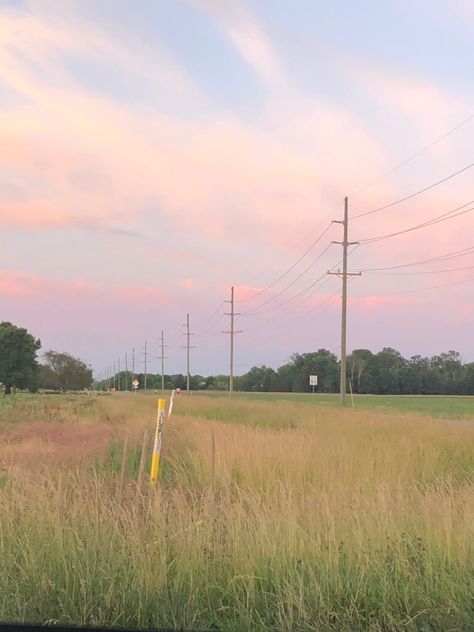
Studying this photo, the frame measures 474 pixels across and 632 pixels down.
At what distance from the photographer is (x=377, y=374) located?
149m

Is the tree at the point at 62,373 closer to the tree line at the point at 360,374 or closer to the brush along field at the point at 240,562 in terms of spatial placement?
the tree line at the point at 360,374

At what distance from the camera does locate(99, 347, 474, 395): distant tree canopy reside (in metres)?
144

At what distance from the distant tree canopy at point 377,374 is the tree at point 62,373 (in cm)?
4699

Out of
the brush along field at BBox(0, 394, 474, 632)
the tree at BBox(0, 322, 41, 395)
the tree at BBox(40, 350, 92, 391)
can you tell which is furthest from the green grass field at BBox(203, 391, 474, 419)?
the tree at BBox(40, 350, 92, 391)

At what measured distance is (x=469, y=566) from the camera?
418 cm

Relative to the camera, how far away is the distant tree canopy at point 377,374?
144125 millimetres

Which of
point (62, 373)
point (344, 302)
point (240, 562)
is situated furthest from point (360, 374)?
point (240, 562)

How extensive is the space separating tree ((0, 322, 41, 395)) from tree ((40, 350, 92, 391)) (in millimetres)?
41701

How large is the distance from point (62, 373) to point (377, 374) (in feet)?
258

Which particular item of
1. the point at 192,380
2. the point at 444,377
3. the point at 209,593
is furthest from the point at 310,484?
the point at 192,380

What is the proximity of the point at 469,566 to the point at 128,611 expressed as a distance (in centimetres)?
236

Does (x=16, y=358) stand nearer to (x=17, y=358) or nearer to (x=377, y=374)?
(x=17, y=358)

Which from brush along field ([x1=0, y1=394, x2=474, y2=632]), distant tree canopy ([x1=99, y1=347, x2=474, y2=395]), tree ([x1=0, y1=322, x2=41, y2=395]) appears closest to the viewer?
brush along field ([x1=0, y1=394, x2=474, y2=632])

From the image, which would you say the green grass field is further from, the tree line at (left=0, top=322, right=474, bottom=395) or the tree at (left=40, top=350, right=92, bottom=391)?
the tree at (left=40, top=350, right=92, bottom=391)
